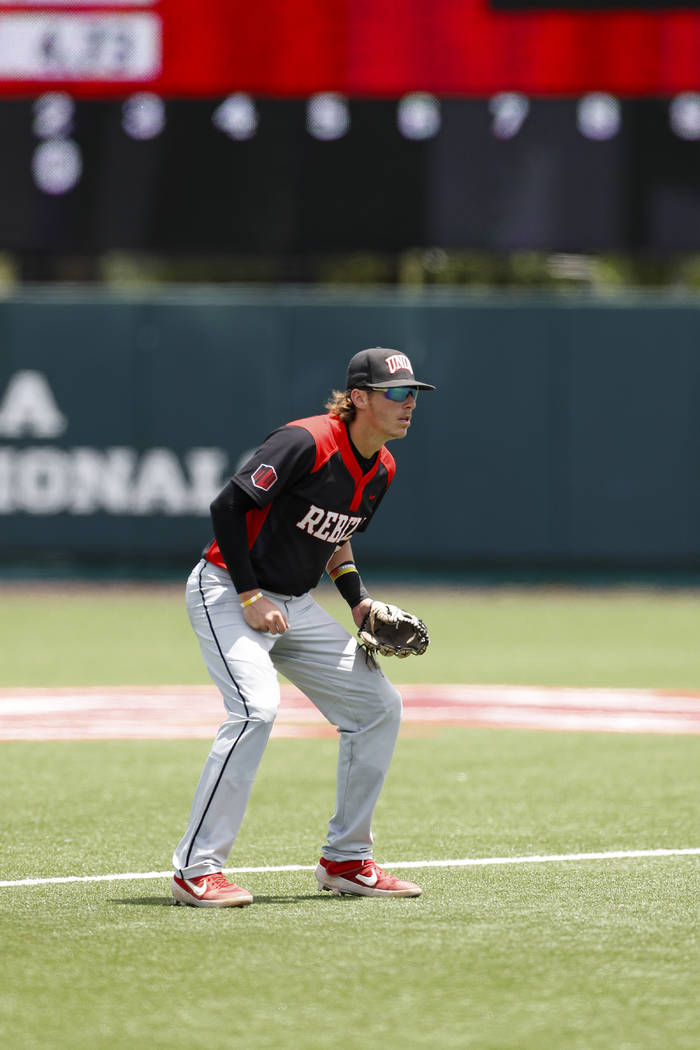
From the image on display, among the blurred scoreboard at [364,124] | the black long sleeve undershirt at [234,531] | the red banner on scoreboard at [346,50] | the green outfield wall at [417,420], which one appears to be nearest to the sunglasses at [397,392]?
the black long sleeve undershirt at [234,531]

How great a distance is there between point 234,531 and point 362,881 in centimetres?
130

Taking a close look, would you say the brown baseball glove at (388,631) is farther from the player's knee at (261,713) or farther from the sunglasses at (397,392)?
the sunglasses at (397,392)

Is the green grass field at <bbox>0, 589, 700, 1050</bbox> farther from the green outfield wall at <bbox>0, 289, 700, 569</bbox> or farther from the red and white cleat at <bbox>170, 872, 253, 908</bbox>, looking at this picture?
the green outfield wall at <bbox>0, 289, 700, 569</bbox>

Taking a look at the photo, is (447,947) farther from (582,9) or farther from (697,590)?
(697,590)

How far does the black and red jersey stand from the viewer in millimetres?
6312

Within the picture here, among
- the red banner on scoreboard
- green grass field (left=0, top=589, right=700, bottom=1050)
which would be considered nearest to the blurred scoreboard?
the red banner on scoreboard

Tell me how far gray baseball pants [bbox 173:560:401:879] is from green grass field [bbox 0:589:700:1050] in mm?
386

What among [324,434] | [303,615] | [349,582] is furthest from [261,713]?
[324,434]

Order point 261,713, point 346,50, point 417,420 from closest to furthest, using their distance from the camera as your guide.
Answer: point 261,713 < point 346,50 < point 417,420

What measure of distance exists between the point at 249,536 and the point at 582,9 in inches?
402

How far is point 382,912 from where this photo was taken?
6.09 m

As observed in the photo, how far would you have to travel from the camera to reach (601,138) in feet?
51.6

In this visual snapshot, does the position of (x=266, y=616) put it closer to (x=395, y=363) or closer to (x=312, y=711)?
(x=395, y=363)

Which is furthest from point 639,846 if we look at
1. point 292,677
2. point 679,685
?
point 679,685
